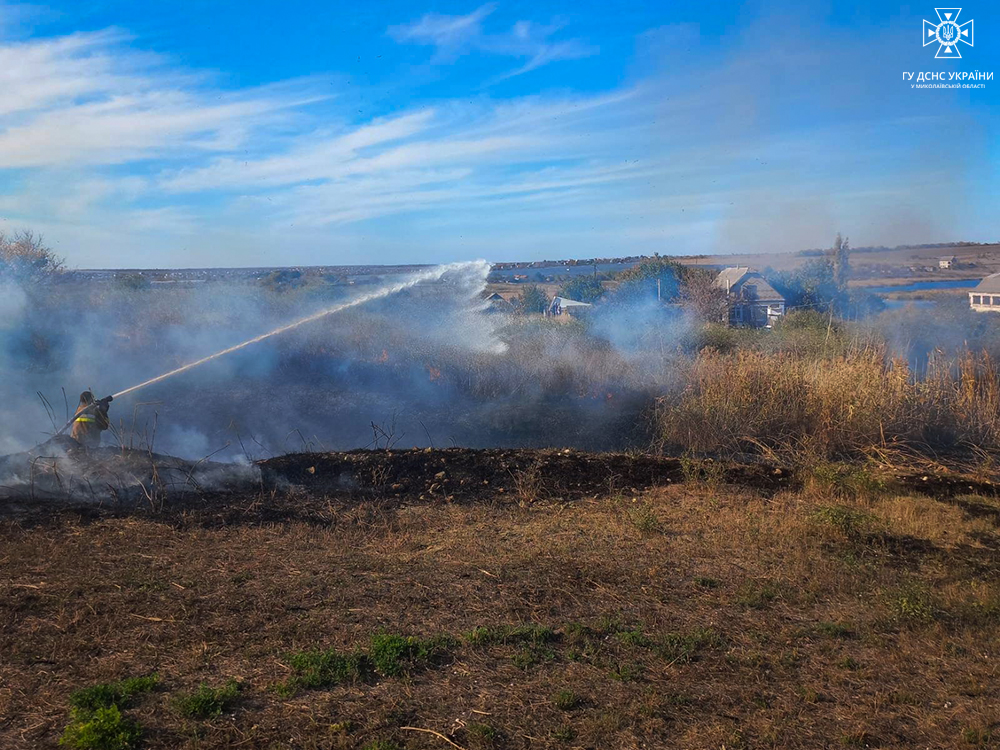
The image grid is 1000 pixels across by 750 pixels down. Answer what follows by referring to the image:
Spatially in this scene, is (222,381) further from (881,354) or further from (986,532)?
(986,532)

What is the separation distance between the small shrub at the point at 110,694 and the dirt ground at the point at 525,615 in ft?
0.18

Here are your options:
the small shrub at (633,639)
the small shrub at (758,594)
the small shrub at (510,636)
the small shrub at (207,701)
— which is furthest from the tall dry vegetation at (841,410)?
the small shrub at (207,701)

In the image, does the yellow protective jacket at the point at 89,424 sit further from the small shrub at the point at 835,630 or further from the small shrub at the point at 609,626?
the small shrub at the point at 835,630

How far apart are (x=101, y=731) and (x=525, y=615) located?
8.46 ft

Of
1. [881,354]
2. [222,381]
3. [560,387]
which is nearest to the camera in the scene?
[881,354]

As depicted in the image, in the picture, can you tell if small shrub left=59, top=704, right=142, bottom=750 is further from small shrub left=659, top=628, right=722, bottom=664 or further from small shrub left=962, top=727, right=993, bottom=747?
small shrub left=962, top=727, right=993, bottom=747

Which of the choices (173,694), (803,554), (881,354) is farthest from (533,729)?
(881,354)

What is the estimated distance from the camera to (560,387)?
14.1 m

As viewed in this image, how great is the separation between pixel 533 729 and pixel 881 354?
33.6ft

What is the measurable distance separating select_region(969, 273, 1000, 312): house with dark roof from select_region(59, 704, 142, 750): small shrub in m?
28.7

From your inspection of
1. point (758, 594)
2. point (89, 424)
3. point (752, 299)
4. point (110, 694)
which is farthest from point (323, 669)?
point (752, 299)

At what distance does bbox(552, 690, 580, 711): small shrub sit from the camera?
392cm

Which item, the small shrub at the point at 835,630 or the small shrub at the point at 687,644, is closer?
the small shrub at the point at 687,644

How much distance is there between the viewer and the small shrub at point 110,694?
3.78 metres
